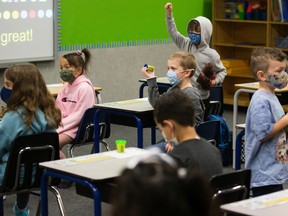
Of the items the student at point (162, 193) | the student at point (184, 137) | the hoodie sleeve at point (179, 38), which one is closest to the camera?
the student at point (162, 193)

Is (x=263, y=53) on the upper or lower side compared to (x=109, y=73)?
upper

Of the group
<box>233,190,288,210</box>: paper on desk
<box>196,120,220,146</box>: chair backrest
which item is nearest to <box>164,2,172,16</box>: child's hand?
<box>196,120,220,146</box>: chair backrest

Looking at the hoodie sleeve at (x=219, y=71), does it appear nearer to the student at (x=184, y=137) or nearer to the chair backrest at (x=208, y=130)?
the chair backrest at (x=208, y=130)

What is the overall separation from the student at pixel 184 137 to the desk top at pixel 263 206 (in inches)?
8.6

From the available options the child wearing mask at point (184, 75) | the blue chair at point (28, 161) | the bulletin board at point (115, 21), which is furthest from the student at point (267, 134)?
the bulletin board at point (115, 21)

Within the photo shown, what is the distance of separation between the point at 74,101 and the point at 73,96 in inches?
1.7

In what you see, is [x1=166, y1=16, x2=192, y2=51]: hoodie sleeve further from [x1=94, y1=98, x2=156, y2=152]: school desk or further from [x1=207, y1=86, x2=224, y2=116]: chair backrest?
[x1=94, y1=98, x2=156, y2=152]: school desk

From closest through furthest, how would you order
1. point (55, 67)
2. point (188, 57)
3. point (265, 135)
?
point (265, 135) → point (188, 57) → point (55, 67)

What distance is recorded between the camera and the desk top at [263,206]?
2354mm

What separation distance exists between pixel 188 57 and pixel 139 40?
3903 millimetres

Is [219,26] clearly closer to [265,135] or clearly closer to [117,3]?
[117,3]

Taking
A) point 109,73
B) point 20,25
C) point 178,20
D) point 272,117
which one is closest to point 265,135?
point 272,117

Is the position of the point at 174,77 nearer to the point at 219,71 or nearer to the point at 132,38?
the point at 219,71

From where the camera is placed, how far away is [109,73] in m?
8.05
